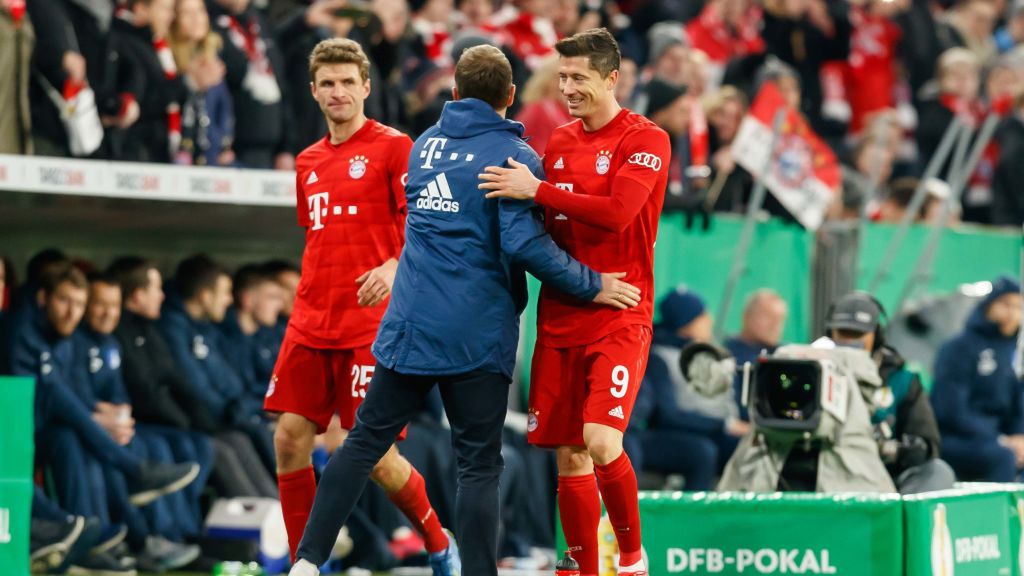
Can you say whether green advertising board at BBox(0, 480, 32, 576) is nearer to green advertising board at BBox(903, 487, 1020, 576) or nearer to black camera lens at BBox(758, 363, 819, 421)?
black camera lens at BBox(758, 363, 819, 421)

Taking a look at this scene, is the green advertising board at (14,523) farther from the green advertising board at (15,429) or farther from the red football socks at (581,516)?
the red football socks at (581,516)

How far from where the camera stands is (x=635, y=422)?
12203mm

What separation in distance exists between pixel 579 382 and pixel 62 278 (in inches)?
177

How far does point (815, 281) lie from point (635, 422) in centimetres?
221

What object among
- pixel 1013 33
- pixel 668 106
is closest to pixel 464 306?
pixel 668 106

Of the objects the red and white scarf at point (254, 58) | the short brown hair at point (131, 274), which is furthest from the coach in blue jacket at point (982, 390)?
the short brown hair at point (131, 274)

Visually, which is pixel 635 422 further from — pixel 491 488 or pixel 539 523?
pixel 491 488

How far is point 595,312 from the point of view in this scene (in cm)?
713

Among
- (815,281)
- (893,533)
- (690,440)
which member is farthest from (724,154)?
(893,533)

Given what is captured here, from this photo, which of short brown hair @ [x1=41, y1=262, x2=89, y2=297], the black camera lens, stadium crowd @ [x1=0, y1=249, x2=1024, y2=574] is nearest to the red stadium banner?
stadium crowd @ [x1=0, y1=249, x2=1024, y2=574]

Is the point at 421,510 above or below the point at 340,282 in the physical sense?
below

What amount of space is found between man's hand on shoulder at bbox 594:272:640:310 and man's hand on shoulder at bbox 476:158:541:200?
486mm

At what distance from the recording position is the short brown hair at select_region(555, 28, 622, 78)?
7.09m

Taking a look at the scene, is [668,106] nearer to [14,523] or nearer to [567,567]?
[14,523]
